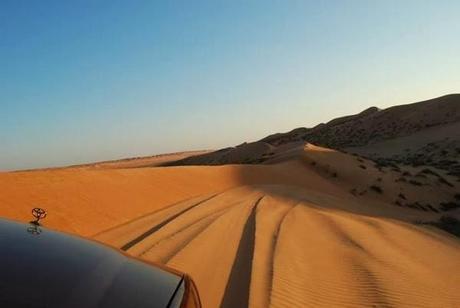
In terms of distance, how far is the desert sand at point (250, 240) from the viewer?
23.4 ft

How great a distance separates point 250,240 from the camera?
10.1 metres

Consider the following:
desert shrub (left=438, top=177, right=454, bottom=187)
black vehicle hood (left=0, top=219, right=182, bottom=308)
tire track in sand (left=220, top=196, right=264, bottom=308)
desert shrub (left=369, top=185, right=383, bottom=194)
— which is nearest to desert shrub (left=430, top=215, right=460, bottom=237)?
tire track in sand (left=220, top=196, right=264, bottom=308)

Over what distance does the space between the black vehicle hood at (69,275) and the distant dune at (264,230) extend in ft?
9.59

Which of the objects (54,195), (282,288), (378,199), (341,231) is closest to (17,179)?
(54,195)

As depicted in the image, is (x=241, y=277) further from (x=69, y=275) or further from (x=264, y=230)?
(x=69, y=275)

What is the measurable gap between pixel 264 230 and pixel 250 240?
1301mm

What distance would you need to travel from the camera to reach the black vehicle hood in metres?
2.52

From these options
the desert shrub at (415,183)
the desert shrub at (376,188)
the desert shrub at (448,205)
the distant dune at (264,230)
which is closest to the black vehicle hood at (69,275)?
the distant dune at (264,230)

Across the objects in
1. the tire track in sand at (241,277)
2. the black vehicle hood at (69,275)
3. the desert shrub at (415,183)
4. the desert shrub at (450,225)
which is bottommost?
the desert shrub at (450,225)

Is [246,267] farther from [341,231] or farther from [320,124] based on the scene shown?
[320,124]

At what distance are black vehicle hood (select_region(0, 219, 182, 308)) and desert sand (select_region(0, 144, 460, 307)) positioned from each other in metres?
2.98

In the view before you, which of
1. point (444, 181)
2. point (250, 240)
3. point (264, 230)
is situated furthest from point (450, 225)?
point (444, 181)

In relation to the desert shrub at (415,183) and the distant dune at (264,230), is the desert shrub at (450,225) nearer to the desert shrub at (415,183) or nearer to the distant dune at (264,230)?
the distant dune at (264,230)

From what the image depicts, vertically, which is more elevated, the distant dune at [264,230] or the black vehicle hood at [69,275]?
the black vehicle hood at [69,275]
